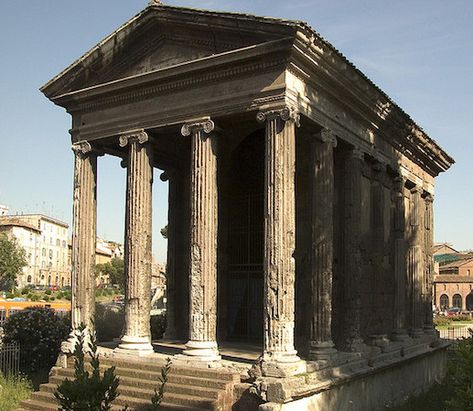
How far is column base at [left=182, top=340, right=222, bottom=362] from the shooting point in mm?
10742

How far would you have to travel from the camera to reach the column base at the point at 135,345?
38.5 ft

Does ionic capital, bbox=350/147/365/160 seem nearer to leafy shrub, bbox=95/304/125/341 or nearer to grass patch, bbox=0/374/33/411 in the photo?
leafy shrub, bbox=95/304/125/341

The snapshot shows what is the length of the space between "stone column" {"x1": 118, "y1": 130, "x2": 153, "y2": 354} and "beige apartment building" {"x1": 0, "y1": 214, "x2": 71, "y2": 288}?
3097 inches

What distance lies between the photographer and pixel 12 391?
12.3 meters

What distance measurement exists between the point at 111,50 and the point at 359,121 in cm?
569

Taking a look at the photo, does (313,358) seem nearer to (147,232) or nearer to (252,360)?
(252,360)

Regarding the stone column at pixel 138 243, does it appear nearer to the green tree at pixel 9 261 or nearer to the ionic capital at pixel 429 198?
the ionic capital at pixel 429 198

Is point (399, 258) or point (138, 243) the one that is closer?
point (138, 243)

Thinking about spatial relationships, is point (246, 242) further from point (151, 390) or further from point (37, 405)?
point (37, 405)

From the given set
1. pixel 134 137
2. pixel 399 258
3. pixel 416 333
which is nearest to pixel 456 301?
pixel 416 333

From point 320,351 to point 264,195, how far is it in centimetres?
316

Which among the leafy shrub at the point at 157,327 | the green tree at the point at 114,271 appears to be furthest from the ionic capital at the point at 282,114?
the green tree at the point at 114,271

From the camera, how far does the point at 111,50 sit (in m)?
12.6

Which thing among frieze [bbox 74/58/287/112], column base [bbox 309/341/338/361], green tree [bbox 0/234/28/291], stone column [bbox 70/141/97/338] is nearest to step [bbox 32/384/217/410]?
column base [bbox 309/341/338/361]
